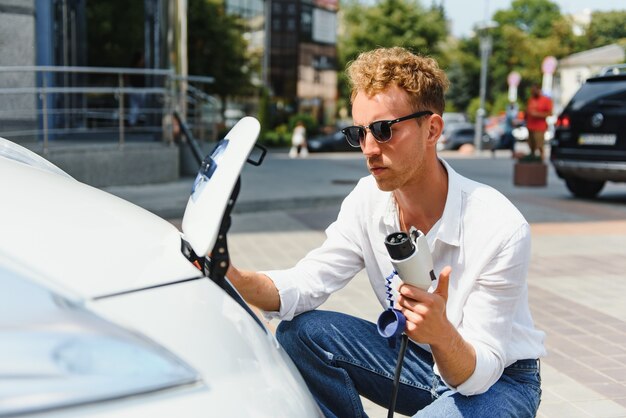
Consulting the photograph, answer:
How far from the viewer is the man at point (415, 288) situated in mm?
1987

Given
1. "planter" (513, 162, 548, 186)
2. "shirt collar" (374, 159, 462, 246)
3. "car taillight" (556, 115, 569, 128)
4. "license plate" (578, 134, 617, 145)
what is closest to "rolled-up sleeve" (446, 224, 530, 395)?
"shirt collar" (374, 159, 462, 246)

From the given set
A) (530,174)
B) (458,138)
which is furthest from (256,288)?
(458,138)

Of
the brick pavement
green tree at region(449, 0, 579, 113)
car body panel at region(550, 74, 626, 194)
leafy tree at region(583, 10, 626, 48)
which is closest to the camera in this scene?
the brick pavement

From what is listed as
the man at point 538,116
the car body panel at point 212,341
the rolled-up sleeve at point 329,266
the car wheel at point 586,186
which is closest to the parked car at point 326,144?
the man at point 538,116

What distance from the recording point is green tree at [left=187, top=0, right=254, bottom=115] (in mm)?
27250

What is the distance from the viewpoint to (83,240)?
137cm

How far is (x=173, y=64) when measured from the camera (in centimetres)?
1277

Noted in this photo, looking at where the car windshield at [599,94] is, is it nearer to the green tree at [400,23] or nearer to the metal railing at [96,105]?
the metal railing at [96,105]

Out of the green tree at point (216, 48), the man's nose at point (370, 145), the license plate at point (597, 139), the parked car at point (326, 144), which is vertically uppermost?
the green tree at point (216, 48)

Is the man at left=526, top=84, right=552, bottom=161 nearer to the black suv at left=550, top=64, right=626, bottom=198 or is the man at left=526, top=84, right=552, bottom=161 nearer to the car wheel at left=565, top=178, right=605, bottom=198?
the car wheel at left=565, top=178, right=605, bottom=198

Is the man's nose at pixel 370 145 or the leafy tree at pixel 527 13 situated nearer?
the man's nose at pixel 370 145

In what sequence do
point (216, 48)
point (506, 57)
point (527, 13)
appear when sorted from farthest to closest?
1. point (527, 13)
2. point (506, 57)
3. point (216, 48)

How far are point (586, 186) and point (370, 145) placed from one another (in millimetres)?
10308

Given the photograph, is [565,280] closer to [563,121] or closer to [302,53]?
[563,121]
